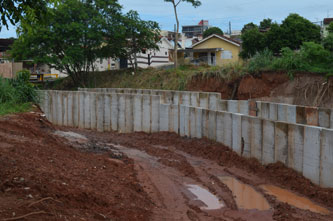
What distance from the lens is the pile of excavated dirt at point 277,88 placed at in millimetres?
19766

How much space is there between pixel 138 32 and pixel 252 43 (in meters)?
9.48

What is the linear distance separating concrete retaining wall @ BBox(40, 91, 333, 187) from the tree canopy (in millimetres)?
7794

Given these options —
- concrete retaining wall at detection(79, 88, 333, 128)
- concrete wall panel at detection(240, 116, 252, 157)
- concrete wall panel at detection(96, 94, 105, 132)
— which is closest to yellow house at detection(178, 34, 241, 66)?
concrete retaining wall at detection(79, 88, 333, 128)

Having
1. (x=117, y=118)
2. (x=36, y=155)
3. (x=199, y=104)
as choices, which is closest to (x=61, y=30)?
(x=117, y=118)

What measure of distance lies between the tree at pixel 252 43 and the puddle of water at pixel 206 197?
25.1 meters

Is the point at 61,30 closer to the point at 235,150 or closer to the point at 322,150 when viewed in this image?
the point at 235,150

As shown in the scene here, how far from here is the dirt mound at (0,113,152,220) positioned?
17.2 ft

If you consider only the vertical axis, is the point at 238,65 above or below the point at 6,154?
above

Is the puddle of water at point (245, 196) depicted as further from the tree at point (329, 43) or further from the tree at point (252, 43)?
the tree at point (252, 43)

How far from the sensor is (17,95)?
15.2m

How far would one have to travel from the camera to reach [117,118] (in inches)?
765

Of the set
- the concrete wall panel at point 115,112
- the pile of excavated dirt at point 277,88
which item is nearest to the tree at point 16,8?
the concrete wall panel at point 115,112

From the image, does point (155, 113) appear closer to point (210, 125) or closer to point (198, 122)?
point (198, 122)

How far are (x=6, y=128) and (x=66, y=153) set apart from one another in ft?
6.41
